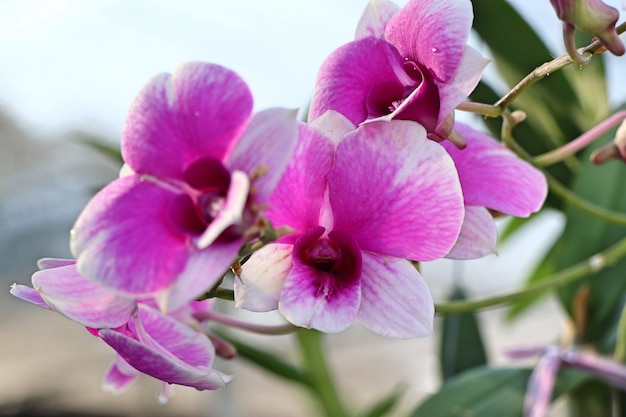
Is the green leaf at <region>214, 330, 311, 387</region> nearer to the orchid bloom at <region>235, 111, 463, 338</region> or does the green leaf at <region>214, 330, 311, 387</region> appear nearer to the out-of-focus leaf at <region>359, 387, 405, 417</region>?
the out-of-focus leaf at <region>359, 387, 405, 417</region>

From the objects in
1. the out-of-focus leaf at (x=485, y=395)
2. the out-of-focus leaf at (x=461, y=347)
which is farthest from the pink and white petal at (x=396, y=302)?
the out-of-focus leaf at (x=461, y=347)

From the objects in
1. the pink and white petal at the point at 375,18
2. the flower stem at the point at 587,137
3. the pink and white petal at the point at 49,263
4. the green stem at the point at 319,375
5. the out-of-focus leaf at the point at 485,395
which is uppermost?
the pink and white petal at the point at 375,18

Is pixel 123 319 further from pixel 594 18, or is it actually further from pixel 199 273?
pixel 594 18

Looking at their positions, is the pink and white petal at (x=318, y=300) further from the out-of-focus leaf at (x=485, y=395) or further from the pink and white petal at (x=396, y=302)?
the out-of-focus leaf at (x=485, y=395)

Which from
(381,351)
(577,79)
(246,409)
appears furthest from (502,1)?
(381,351)

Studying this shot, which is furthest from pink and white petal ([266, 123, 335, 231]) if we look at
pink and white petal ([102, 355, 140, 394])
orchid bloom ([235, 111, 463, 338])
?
pink and white petal ([102, 355, 140, 394])

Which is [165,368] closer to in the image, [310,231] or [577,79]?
[310,231]

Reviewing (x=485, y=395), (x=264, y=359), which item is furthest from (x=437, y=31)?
(x=264, y=359)
